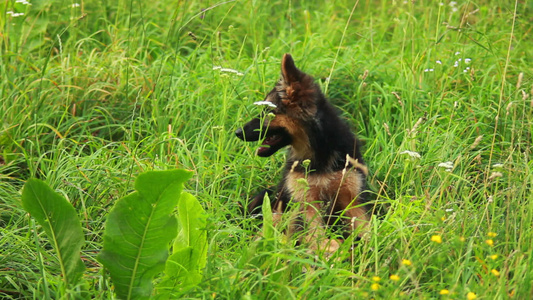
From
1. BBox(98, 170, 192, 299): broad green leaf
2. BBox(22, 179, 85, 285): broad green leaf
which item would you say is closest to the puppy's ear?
BBox(98, 170, 192, 299): broad green leaf

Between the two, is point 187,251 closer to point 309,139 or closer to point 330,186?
point 330,186

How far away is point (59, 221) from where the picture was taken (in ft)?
10.7

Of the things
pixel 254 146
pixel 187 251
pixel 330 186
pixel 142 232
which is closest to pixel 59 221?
pixel 142 232

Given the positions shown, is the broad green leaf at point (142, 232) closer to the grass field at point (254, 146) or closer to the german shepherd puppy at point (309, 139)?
the grass field at point (254, 146)

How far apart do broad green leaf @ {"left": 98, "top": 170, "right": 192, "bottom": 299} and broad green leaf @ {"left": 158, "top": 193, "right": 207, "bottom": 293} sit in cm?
13

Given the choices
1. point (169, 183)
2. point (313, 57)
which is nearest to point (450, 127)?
point (313, 57)

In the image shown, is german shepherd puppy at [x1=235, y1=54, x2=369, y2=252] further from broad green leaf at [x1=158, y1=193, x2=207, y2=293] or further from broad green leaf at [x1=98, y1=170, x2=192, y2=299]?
broad green leaf at [x1=98, y1=170, x2=192, y2=299]

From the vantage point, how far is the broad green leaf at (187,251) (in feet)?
11.1

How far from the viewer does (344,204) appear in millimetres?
4621

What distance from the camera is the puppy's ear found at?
4656 millimetres

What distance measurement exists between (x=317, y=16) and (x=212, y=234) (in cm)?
390

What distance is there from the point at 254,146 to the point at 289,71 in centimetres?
79

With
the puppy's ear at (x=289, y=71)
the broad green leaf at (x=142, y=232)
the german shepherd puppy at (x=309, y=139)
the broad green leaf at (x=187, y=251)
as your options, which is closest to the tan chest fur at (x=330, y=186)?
the german shepherd puppy at (x=309, y=139)

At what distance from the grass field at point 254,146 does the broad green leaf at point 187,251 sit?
0.07 metres
